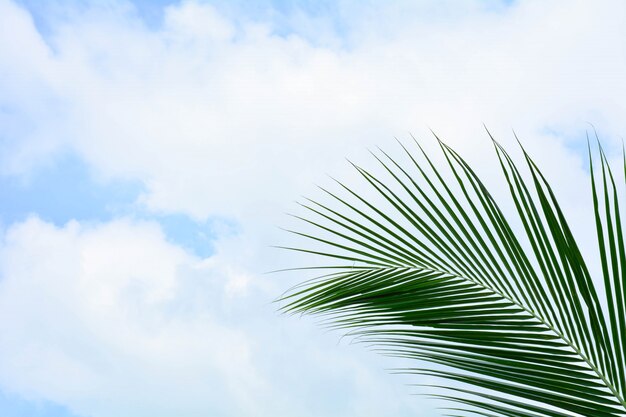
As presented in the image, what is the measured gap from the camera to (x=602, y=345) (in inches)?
64.6

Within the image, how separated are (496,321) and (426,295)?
0.58 feet

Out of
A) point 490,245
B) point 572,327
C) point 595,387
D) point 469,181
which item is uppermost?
point 469,181

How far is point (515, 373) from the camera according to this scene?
65.7 inches

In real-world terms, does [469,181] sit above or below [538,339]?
above

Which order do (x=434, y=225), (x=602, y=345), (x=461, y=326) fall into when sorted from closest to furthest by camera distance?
(x=602, y=345), (x=461, y=326), (x=434, y=225)

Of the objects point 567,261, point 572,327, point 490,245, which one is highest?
point 490,245

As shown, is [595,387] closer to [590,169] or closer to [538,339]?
[538,339]

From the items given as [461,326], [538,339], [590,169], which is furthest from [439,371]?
[590,169]

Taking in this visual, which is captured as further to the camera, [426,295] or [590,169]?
[426,295]

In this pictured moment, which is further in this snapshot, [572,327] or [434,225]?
[434,225]

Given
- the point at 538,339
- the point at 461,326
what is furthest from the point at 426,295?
the point at 538,339

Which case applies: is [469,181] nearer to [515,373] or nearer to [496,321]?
[496,321]

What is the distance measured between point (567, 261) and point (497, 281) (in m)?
0.21

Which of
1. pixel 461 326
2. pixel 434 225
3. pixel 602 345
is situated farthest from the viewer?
pixel 434 225
